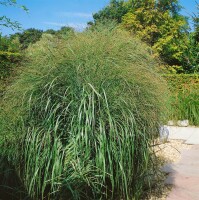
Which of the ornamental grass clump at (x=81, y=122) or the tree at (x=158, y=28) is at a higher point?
the tree at (x=158, y=28)

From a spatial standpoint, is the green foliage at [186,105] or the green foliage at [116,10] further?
the green foliage at [116,10]

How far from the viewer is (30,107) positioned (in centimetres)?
318

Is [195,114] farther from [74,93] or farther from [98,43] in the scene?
[74,93]

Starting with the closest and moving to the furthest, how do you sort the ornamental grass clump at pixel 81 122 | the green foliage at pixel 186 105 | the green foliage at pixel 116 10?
the ornamental grass clump at pixel 81 122 < the green foliage at pixel 186 105 < the green foliage at pixel 116 10

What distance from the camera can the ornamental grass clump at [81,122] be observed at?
291cm

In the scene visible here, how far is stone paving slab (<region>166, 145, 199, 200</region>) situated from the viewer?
3846 mm

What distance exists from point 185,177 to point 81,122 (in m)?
2.24

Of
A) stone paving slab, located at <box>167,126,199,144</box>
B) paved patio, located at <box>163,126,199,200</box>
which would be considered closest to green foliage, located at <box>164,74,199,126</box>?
stone paving slab, located at <box>167,126,199,144</box>

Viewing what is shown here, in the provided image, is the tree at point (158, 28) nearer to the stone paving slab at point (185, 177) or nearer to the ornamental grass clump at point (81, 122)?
the stone paving slab at point (185, 177)

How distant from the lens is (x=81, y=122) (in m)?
2.94

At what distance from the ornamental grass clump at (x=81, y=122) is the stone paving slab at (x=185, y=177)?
0.55m

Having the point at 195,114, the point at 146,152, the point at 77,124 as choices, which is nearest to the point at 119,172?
the point at 146,152

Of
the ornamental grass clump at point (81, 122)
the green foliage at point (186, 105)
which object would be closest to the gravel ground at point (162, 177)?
the ornamental grass clump at point (81, 122)

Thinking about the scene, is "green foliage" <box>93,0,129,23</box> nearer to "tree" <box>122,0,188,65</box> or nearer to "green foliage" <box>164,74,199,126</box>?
"tree" <box>122,0,188,65</box>
